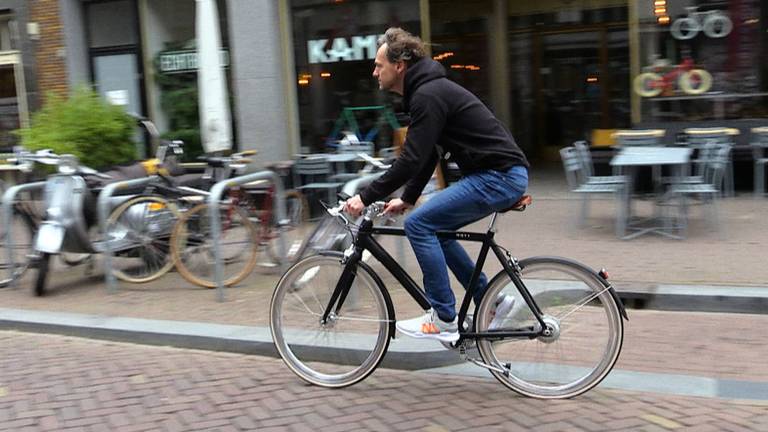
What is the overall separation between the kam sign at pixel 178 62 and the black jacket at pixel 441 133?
8661mm

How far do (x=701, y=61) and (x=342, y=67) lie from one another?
5.06 meters

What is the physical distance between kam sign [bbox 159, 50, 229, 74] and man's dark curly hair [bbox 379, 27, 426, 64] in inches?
337

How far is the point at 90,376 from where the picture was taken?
4652 mm

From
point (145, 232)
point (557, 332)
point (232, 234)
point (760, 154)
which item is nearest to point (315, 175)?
point (232, 234)

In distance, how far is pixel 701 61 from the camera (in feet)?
32.7

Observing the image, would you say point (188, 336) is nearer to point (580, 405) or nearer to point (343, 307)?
point (343, 307)

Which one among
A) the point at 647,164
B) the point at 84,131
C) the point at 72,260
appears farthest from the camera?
the point at 84,131

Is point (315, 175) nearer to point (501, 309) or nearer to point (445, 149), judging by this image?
point (445, 149)

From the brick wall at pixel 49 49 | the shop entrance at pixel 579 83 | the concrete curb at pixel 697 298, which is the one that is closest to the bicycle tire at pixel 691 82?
the shop entrance at pixel 579 83

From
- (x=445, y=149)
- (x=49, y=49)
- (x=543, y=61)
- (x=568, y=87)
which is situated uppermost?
(x=49, y=49)

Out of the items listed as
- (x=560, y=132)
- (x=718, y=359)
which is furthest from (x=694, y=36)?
(x=718, y=359)

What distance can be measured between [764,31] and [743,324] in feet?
20.1

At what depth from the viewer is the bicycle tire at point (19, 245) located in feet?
23.1

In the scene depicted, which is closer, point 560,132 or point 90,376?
point 90,376
